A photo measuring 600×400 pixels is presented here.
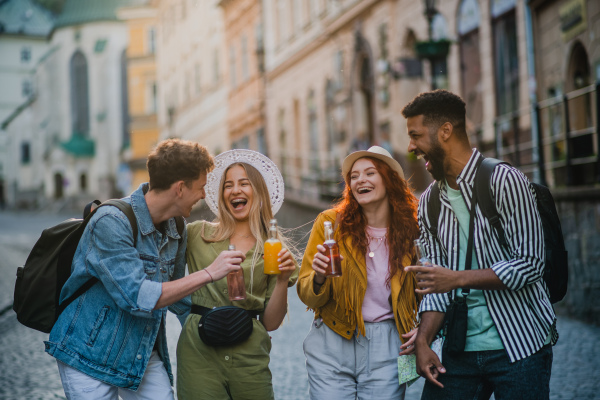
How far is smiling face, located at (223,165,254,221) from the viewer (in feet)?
15.9

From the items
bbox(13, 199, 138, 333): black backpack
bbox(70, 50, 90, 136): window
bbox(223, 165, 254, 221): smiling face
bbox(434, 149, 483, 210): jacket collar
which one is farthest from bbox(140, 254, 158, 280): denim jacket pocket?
bbox(70, 50, 90, 136): window

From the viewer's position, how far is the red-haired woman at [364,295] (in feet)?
14.6

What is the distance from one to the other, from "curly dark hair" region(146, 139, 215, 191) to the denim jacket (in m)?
0.13

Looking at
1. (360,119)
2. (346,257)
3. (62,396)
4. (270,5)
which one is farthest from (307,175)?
(346,257)

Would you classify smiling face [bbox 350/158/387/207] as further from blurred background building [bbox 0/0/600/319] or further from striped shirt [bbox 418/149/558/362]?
blurred background building [bbox 0/0/600/319]

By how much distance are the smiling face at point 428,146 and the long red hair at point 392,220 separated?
604mm

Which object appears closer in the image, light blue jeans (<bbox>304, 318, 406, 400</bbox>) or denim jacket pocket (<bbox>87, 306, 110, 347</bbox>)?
denim jacket pocket (<bbox>87, 306, 110, 347</bbox>)

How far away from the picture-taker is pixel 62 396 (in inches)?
283

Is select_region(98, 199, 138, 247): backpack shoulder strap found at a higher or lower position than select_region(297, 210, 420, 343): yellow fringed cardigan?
higher

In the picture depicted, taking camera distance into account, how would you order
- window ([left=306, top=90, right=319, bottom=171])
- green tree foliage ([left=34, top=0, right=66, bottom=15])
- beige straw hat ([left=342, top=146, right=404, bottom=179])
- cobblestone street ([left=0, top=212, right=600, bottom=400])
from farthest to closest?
1. green tree foliage ([left=34, top=0, right=66, bottom=15])
2. window ([left=306, top=90, right=319, bottom=171])
3. cobblestone street ([left=0, top=212, right=600, bottom=400])
4. beige straw hat ([left=342, top=146, right=404, bottom=179])

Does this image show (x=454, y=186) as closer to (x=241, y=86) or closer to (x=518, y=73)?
→ (x=518, y=73)

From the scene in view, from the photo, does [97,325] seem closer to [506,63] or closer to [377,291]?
[377,291]

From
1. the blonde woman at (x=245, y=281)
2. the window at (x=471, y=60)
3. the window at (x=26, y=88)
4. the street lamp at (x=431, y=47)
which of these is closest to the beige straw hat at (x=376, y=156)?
the blonde woman at (x=245, y=281)

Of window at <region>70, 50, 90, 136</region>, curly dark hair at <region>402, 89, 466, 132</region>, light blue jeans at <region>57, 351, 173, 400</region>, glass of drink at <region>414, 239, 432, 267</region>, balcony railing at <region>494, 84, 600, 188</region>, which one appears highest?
window at <region>70, 50, 90, 136</region>
